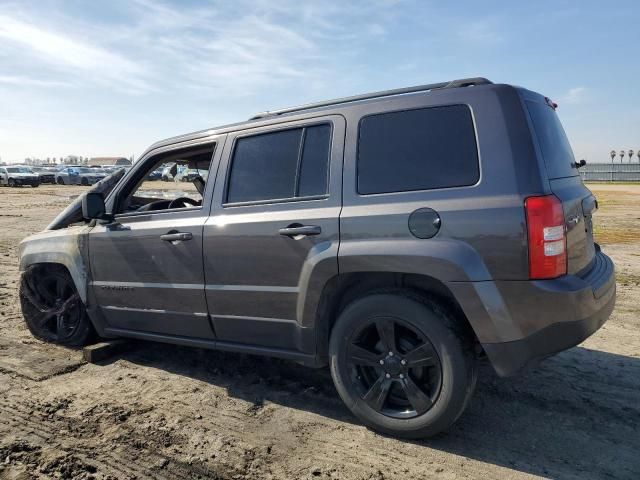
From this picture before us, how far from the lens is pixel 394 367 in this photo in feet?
10.2

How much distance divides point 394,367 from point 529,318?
2.74 feet

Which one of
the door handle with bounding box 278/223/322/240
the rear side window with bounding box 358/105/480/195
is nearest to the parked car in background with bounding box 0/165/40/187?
the door handle with bounding box 278/223/322/240

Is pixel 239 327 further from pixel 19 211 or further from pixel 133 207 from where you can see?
pixel 19 211

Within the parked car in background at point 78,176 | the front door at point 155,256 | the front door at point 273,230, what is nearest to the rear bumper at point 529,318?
the front door at point 273,230

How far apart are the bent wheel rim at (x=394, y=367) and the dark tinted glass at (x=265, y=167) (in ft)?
3.61

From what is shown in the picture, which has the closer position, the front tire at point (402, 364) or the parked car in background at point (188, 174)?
the front tire at point (402, 364)

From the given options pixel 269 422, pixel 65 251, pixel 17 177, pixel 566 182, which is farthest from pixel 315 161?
pixel 17 177

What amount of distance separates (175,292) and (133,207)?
123 centimetres

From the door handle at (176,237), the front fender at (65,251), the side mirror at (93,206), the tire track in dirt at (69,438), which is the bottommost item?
the tire track in dirt at (69,438)

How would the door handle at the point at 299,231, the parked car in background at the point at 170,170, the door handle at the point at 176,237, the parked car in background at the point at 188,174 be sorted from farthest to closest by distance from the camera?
the parked car in background at the point at 170,170
the parked car in background at the point at 188,174
the door handle at the point at 176,237
the door handle at the point at 299,231

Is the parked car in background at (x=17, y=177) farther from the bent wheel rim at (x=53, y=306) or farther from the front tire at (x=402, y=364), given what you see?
the front tire at (x=402, y=364)

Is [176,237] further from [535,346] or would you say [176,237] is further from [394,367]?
[535,346]

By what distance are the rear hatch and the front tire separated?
0.78 m

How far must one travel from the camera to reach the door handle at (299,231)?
10.7ft
